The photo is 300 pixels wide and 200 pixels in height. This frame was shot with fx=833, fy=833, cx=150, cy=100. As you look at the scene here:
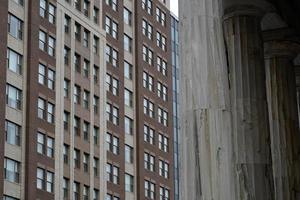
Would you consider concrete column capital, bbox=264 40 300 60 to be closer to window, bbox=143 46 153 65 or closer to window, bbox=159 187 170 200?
window, bbox=159 187 170 200

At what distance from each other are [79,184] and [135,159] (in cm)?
1460

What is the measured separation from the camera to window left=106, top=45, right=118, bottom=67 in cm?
9189

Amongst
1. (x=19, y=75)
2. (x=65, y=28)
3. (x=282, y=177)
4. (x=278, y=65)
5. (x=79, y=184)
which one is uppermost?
(x=65, y=28)

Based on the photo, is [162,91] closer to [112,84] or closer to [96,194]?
[112,84]

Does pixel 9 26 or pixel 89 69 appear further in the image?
pixel 89 69

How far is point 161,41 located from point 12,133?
127 ft

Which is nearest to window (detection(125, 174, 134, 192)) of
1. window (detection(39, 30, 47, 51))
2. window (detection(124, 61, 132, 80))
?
window (detection(124, 61, 132, 80))

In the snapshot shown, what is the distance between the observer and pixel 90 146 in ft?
275

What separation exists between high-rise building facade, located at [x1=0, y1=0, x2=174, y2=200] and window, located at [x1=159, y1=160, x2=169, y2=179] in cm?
14

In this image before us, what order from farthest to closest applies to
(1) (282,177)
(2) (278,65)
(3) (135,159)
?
(3) (135,159) → (2) (278,65) → (1) (282,177)

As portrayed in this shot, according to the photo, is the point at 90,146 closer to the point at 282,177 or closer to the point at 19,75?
the point at 19,75

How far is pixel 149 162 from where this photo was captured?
97.9 meters

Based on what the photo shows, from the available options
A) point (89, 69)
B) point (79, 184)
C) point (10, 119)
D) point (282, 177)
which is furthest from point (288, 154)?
point (89, 69)

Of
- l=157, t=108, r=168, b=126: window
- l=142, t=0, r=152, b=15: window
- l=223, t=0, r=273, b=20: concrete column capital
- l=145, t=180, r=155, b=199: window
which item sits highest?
l=142, t=0, r=152, b=15: window
